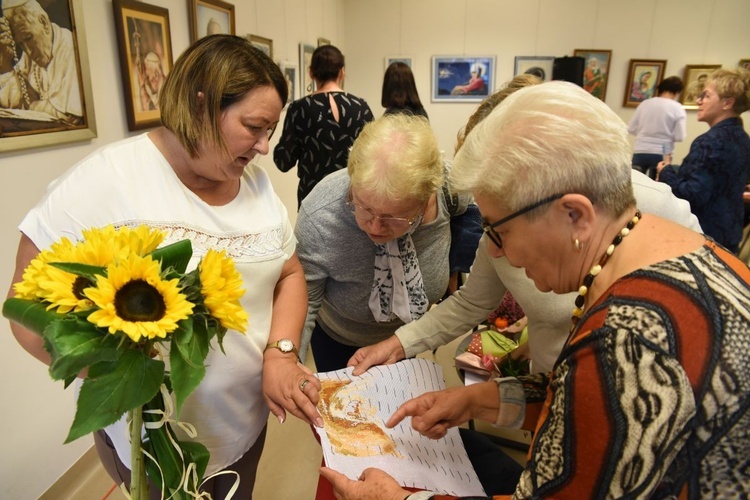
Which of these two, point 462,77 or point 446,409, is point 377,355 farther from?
point 462,77

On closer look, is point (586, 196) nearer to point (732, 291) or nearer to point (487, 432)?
point (732, 291)

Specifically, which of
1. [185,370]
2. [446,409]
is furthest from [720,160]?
[185,370]

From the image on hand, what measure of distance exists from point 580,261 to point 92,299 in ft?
2.26

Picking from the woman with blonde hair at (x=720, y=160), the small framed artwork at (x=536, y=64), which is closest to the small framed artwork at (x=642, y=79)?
Result: the small framed artwork at (x=536, y=64)

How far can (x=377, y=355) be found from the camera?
1.37m

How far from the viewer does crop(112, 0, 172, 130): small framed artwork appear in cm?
210

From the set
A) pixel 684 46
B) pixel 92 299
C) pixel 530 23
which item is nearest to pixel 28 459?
pixel 92 299

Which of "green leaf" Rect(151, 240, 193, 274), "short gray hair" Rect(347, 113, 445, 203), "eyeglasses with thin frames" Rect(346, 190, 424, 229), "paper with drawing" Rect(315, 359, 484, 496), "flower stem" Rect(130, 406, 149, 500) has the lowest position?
"paper with drawing" Rect(315, 359, 484, 496)

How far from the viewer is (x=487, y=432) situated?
2648mm

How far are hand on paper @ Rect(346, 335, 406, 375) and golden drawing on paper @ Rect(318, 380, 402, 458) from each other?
0.13 m

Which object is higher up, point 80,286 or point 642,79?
point 642,79

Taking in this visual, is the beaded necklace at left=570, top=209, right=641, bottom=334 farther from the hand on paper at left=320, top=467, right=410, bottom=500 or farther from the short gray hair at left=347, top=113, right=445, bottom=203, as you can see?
the short gray hair at left=347, top=113, right=445, bottom=203

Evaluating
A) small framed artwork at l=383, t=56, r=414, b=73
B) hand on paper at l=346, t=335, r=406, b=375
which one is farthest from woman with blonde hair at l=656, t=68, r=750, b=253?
small framed artwork at l=383, t=56, r=414, b=73

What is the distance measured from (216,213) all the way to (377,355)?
61cm
